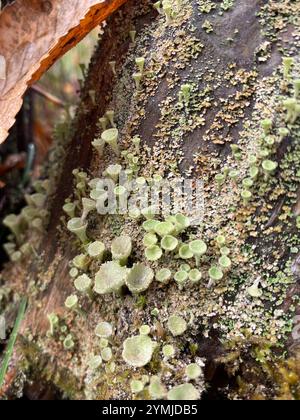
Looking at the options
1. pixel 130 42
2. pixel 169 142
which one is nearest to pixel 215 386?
pixel 169 142

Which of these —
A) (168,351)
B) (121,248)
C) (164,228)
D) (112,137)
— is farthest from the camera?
(112,137)

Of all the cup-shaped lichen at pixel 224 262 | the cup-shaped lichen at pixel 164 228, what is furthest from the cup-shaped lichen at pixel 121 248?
the cup-shaped lichen at pixel 224 262

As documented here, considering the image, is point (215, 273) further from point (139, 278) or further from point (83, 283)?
point (83, 283)

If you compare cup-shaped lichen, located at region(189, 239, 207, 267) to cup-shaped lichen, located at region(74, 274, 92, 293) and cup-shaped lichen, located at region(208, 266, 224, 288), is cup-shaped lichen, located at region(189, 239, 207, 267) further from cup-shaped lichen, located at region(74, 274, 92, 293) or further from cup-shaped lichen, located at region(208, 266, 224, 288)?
cup-shaped lichen, located at region(74, 274, 92, 293)

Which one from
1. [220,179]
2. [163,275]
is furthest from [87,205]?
[220,179]

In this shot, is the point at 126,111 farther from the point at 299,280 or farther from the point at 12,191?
the point at 12,191
